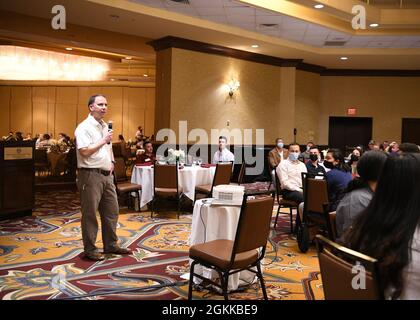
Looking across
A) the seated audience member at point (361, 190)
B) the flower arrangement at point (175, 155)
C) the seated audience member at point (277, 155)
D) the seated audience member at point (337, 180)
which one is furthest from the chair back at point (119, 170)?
the seated audience member at point (361, 190)

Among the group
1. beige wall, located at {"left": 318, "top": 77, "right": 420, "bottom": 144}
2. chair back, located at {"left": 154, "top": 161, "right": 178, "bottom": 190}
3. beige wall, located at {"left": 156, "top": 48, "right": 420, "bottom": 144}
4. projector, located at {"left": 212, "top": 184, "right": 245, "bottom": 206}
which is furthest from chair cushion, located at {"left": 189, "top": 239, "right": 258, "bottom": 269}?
beige wall, located at {"left": 318, "top": 77, "right": 420, "bottom": 144}

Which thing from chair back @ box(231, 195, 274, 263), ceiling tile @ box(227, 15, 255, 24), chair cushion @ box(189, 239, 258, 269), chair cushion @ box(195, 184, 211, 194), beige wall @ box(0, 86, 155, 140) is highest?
ceiling tile @ box(227, 15, 255, 24)

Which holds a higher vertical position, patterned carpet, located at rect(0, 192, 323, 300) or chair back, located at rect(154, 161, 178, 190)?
chair back, located at rect(154, 161, 178, 190)

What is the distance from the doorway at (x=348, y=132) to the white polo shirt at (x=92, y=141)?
11.9m

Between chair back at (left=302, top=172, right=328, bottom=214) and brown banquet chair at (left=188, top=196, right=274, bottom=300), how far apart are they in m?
1.64

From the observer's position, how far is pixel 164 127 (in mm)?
10211

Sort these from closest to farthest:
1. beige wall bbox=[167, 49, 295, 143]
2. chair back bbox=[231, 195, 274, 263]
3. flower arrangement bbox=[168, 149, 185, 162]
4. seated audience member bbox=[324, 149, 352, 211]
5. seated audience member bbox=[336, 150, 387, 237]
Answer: seated audience member bbox=[336, 150, 387, 237] → chair back bbox=[231, 195, 274, 263] → seated audience member bbox=[324, 149, 352, 211] → flower arrangement bbox=[168, 149, 185, 162] → beige wall bbox=[167, 49, 295, 143]

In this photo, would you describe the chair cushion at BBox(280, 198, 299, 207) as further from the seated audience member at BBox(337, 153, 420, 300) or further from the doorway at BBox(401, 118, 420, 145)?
the doorway at BBox(401, 118, 420, 145)

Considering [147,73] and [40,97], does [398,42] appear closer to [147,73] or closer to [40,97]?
[147,73]

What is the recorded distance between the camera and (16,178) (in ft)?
21.1

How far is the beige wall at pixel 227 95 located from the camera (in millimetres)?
10273

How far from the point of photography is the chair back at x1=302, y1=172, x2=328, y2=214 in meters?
4.70
